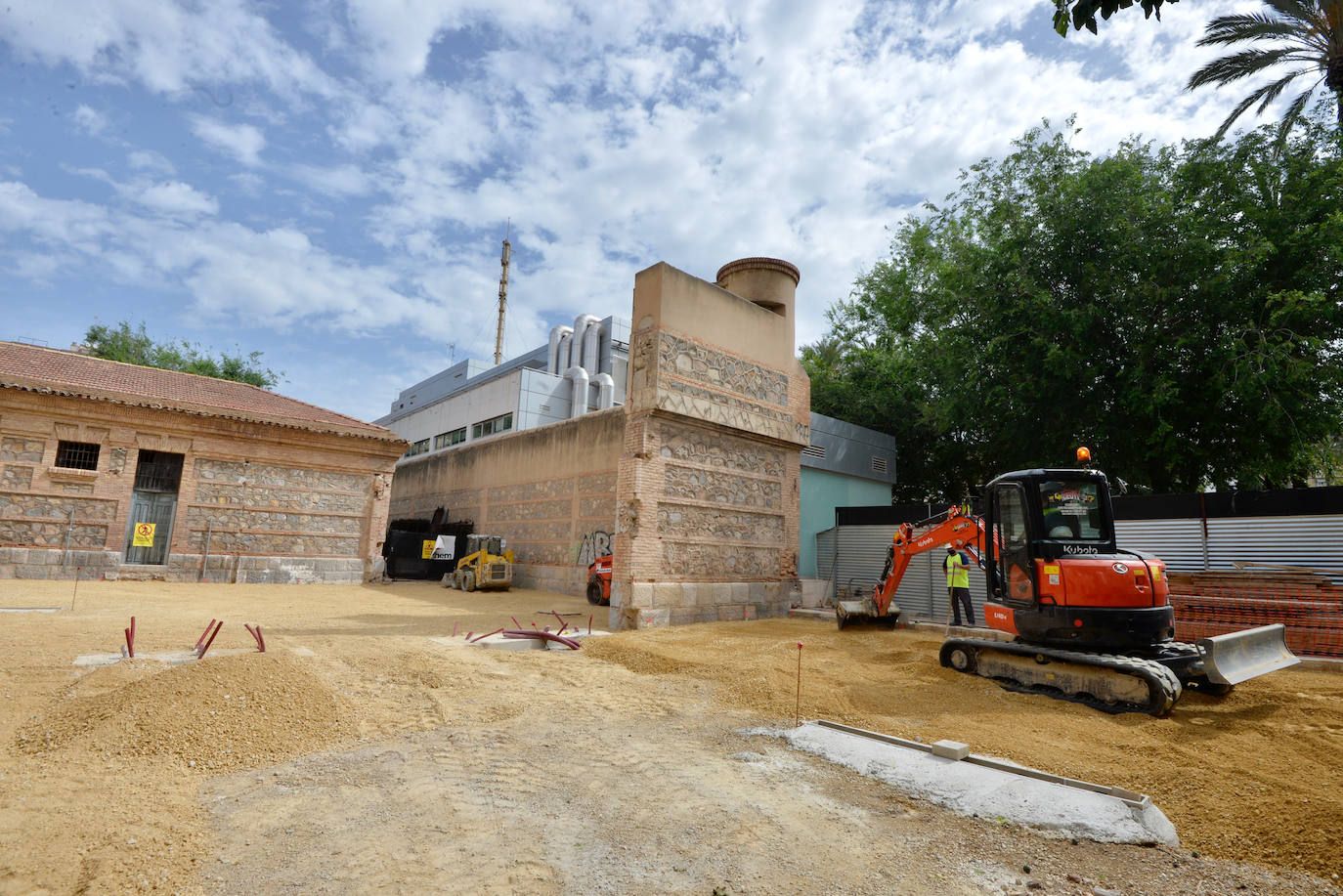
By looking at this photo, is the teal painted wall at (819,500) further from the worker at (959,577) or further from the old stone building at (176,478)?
the old stone building at (176,478)

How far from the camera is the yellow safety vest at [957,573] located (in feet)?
42.8

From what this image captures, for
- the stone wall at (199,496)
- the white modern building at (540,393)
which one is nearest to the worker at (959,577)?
the stone wall at (199,496)

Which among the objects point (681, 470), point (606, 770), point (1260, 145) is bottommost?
point (606, 770)

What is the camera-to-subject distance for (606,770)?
196 inches

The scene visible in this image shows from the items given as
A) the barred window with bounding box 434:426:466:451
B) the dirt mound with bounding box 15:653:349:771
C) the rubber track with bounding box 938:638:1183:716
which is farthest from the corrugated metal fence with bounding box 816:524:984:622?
the barred window with bounding box 434:426:466:451

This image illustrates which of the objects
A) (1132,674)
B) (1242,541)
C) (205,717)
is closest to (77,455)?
(205,717)

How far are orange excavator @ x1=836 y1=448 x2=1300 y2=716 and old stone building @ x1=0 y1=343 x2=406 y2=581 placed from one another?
19.5 metres

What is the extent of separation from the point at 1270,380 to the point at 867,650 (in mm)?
11300

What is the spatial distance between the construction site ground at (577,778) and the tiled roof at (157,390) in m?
12.2

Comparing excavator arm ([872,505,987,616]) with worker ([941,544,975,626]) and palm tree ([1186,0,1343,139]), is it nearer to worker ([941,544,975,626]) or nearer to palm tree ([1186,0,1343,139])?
worker ([941,544,975,626])

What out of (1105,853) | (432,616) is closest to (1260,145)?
(1105,853)

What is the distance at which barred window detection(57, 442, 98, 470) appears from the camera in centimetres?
1834

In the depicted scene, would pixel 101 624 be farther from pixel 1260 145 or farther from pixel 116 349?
pixel 116 349

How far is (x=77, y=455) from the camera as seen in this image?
1850cm
